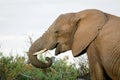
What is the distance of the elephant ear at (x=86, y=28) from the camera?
5908 millimetres

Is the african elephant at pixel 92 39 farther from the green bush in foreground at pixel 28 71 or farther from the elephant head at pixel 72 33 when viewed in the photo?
the green bush in foreground at pixel 28 71

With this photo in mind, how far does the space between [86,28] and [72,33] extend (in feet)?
1.00

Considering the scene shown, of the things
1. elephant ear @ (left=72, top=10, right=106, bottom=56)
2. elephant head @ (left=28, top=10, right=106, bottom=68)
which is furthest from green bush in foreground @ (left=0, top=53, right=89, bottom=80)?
elephant ear @ (left=72, top=10, right=106, bottom=56)

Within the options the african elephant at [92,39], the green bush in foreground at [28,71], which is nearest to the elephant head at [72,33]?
the african elephant at [92,39]

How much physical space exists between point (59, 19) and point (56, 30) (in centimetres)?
15

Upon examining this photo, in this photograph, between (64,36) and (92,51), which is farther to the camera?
(64,36)

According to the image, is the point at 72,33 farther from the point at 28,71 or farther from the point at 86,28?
the point at 28,71

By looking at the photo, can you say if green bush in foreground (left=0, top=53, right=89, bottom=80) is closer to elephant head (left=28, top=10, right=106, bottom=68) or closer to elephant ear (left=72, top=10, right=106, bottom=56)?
elephant head (left=28, top=10, right=106, bottom=68)

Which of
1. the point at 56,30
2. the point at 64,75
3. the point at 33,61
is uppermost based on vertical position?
the point at 56,30

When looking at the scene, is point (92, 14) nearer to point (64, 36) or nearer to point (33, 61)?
point (64, 36)

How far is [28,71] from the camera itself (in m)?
10.2

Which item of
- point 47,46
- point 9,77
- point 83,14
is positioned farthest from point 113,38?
point 9,77

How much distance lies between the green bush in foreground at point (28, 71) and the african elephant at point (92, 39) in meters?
2.70

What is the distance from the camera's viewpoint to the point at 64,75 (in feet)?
34.0
